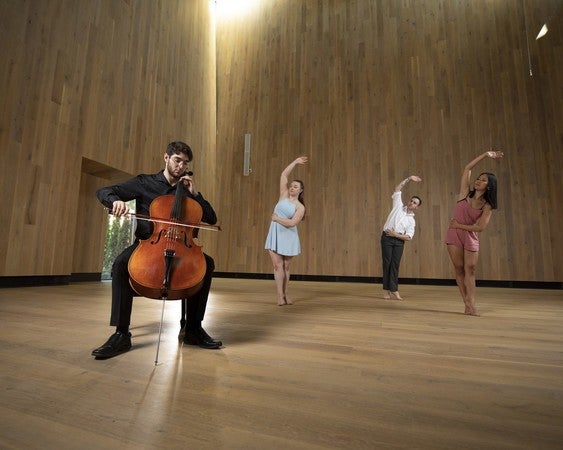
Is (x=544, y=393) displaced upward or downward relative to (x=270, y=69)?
downward

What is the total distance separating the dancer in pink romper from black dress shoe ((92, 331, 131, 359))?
246cm

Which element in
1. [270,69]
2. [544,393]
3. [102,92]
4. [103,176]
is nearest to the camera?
[544,393]

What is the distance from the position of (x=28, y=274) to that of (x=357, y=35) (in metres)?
6.96

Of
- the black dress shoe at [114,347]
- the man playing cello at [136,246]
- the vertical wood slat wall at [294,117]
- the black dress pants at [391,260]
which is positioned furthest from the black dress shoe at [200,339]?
the vertical wood slat wall at [294,117]

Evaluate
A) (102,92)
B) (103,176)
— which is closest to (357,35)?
(102,92)

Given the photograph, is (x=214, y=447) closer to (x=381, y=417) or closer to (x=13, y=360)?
(x=381, y=417)

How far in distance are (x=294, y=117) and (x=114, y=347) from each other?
6.18 meters

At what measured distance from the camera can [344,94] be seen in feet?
21.0

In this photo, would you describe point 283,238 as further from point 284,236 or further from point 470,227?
point 470,227

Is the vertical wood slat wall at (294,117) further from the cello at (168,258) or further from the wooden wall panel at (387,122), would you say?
the cello at (168,258)

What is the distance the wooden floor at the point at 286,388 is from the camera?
0.75 m

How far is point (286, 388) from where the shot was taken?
1.04 metres

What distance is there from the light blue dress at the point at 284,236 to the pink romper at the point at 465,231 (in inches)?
53.0

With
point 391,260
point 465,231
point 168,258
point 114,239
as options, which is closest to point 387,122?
point 391,260
